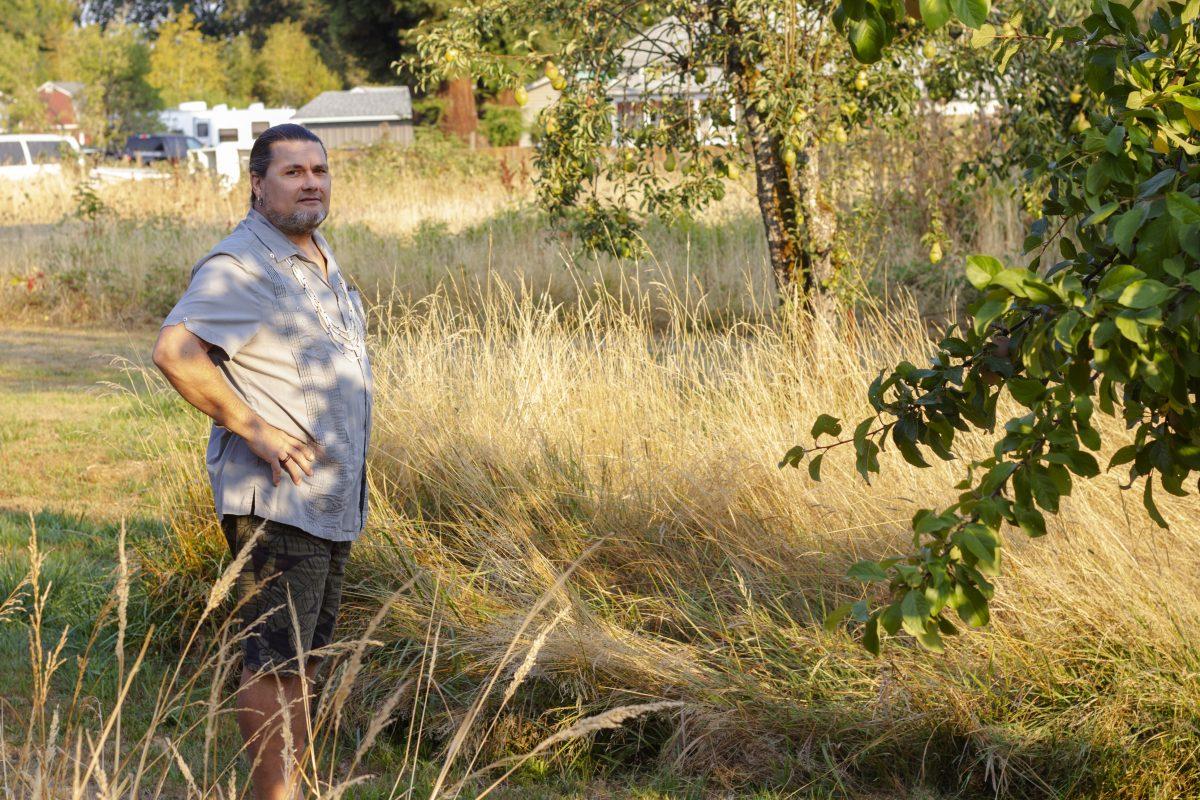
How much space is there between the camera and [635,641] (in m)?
4.32

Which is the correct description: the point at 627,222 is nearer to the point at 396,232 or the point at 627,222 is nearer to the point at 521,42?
the point at 521,42

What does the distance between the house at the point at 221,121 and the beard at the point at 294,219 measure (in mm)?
42051

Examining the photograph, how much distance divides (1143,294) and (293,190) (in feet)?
7.30

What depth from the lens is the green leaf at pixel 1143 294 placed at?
169 cm

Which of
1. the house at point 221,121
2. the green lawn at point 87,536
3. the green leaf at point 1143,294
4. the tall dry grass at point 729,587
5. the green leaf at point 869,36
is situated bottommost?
the green lawn at point 87,536

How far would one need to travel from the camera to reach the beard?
3.29m

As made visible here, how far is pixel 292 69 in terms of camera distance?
62812 mm

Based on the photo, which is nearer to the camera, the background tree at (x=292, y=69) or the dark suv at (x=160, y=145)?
the dark suv at (x=160, y=145)

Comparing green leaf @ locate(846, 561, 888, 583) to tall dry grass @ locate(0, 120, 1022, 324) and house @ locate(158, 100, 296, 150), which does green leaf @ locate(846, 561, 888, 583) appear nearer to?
tall dry grass @ locate(0, 120, 1022, 324)

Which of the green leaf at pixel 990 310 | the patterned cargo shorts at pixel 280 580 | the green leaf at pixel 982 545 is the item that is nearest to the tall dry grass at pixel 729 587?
the patterned cargo shorts at pixel 280 580

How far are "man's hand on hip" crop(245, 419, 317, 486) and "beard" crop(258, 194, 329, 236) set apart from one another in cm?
51

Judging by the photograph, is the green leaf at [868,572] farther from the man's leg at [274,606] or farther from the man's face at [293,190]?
the man's face at [293,190]

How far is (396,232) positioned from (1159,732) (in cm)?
1348

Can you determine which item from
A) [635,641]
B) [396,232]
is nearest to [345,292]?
[635,641]
